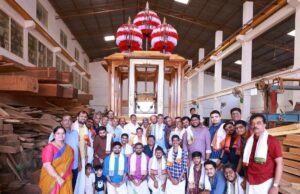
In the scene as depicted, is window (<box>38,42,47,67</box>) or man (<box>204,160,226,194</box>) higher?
window (<box>38,42,47,67</box>)

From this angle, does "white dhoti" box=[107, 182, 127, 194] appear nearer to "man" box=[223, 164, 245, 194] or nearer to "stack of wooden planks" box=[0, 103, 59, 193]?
"stack of wooden planks" box=[0, 103, 59, 193]

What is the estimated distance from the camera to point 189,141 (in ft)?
15.3

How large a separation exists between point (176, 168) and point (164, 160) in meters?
0.25

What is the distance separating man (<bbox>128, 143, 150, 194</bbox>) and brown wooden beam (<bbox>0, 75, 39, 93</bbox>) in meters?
2.08

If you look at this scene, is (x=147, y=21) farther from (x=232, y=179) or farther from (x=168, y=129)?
(x=232, y=179)

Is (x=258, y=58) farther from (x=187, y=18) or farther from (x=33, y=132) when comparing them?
(x=33, y=132)

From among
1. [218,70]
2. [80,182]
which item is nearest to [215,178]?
[80,182]

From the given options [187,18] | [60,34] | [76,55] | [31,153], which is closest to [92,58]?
[76,55]

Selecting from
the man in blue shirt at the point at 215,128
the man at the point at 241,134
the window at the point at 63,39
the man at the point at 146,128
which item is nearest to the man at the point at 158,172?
the man in blue shirt at the point at 215,128

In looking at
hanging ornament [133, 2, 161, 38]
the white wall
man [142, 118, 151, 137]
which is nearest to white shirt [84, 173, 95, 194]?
man [142, 118, 151, 137]

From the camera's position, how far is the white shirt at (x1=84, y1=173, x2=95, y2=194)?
4641 mm

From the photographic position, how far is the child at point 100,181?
4.74 m

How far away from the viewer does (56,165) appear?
354 centimetres

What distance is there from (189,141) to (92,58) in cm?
1902
